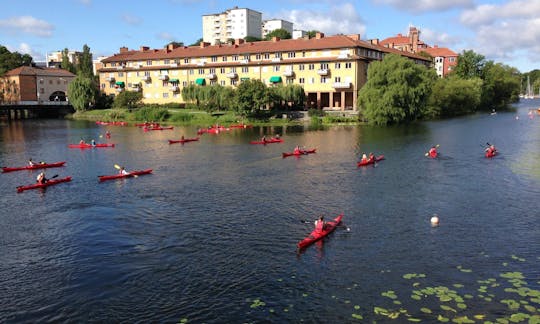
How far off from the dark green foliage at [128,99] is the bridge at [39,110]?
27.1 metres

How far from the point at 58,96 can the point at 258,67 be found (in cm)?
8080

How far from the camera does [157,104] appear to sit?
431ft

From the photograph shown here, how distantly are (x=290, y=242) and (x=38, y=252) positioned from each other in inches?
561

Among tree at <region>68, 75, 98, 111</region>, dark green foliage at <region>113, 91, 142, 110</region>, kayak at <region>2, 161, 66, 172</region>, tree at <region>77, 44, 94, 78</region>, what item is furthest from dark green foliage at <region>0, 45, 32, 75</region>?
kayak at <region>2, 161, 66, 172</region>

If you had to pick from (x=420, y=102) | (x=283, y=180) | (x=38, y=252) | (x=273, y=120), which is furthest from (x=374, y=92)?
(x=38, y=252)

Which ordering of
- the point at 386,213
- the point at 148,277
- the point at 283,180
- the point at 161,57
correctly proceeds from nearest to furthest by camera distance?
the point at 148,277 < the point at 386,213 < the point at 283,180 < the point at 161,57

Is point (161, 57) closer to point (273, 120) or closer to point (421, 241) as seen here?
point (273, 120)

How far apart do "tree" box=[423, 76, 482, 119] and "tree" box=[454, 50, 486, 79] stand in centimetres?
1132

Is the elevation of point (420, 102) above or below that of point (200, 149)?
above

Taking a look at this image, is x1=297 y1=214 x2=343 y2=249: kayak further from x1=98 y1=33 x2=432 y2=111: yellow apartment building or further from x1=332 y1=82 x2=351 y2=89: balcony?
x1=98 y1=33 x2=432 y2=111: yellow apartment building

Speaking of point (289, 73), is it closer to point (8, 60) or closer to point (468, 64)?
point (468, 64)

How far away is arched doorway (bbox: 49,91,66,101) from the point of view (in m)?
155

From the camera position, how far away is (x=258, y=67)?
116m

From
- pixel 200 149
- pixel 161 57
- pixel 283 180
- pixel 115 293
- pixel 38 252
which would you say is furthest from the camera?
pixel 161 57
